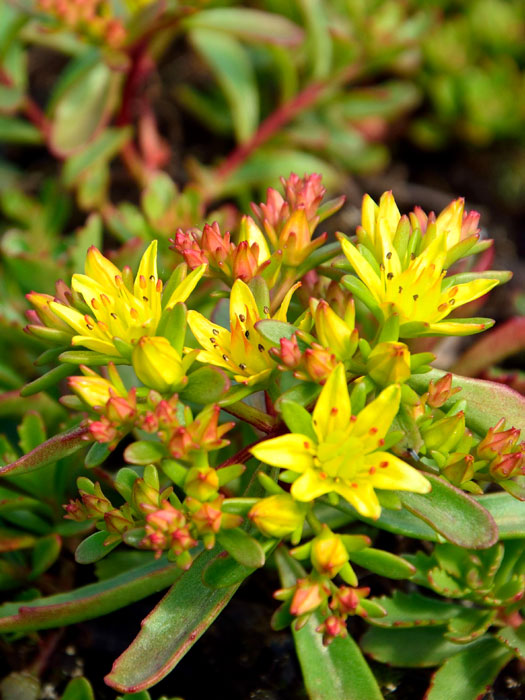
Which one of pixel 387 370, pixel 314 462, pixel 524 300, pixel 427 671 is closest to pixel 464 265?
pixel 524 300

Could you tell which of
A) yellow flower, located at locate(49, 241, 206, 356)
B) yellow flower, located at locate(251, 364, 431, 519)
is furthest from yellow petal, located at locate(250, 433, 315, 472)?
yellow flower, located at locate(49, 241, 206, 356)

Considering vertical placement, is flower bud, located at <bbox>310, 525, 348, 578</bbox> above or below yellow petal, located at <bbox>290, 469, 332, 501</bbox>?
below

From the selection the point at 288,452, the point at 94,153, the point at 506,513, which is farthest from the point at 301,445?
the point at 94,153

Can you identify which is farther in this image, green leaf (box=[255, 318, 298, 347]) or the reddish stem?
the reddish stem

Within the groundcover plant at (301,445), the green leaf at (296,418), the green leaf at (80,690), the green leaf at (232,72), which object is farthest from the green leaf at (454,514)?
the green leaf at (232,72)

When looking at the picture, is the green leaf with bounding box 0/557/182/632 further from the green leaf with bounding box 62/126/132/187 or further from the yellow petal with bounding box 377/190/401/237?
the green leaf with bounding box 62/126/132/187

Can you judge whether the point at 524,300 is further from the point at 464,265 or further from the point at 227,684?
the point at 227,684

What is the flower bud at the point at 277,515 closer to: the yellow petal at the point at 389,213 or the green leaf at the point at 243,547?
the green leaf at the point at 243,547
